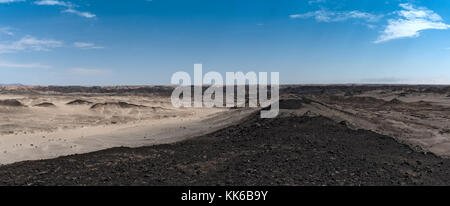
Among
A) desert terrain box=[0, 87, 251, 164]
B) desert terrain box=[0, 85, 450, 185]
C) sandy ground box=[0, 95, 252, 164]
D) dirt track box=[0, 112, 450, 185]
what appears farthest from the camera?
desert terrain box=[0, 87, 251, 164]

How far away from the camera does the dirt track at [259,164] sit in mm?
7641

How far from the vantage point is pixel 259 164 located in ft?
28.4

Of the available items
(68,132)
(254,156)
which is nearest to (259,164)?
(254,156)

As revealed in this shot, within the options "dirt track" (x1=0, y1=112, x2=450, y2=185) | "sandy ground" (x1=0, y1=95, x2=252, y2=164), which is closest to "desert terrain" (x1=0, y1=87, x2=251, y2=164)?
"sandy ground" (x1=0, y1=95, x2=252, y2=164)

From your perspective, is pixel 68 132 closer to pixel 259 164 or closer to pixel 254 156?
pixel 254 156

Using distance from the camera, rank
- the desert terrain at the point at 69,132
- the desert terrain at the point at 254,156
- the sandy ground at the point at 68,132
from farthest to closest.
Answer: the desert terrain at the point at 69,132 < the sandy ground at the point at 68,132 < the desert terrain at the point at 254,156

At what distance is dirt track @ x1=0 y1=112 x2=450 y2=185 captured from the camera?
7641mm

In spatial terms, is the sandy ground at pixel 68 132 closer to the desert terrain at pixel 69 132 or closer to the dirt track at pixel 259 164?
the desert terrain at pixel 69 132

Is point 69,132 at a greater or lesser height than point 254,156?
lesser

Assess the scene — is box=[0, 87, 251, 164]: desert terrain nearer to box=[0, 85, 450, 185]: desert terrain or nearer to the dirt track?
box=[0, 85, 450, 185]: desert terrain

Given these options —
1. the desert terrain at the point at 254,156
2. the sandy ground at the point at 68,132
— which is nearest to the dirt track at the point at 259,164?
the desert terrain at the point at 254,156

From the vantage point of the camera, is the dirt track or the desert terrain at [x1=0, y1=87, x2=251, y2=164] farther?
the desert terrain at [x1=0, y1=87, x2=251, y2=164]

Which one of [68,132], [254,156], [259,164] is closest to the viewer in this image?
[259,164]
